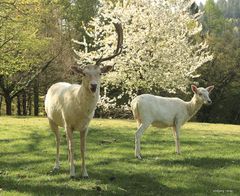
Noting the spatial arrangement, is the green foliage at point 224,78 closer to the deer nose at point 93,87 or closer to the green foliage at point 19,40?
the green foliage at point 19,40

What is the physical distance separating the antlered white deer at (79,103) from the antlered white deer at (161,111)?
277 centimetres

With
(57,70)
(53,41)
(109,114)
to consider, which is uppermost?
(53,41)

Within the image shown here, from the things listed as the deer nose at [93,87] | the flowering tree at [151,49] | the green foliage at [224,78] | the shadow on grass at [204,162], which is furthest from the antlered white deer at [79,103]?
the green foliage at [224,78]

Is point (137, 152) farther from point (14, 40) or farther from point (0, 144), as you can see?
point (14, 40)

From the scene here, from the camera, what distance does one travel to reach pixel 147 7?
35.4 meters

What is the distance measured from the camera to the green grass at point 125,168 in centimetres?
920

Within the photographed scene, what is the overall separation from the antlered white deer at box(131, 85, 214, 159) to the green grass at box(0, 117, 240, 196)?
0.85m

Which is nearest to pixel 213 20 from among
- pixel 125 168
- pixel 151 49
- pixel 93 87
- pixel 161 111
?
pixel 151 49

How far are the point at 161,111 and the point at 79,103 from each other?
416cm

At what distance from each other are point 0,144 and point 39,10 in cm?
2268

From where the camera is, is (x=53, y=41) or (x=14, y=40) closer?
(x=14, y=40)

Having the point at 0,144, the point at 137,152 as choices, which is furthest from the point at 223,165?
the point at 0,144

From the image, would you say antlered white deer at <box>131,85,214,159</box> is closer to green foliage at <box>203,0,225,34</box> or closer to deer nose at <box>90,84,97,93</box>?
deer nose at <box>90,84,97,93</box>

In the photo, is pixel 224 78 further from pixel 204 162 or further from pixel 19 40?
pixel 204 162
